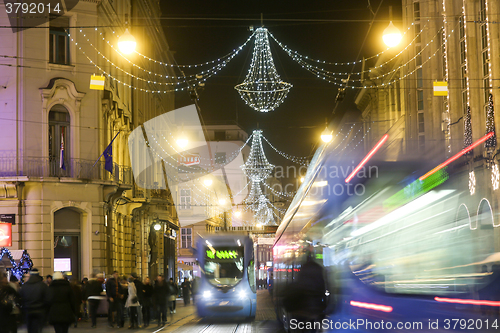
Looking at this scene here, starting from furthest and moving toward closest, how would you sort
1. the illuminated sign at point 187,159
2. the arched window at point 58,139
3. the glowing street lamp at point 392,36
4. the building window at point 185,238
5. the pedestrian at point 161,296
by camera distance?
the building window at point 185,238
the illuminated sign at point 187,159
the arched window at point 58,139
the pedestrian at point 161,296
the glowing street lamp at point 392,36

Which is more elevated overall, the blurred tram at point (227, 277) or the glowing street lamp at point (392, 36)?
the glowing street lamp at point (392, 36)

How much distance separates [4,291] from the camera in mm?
11438

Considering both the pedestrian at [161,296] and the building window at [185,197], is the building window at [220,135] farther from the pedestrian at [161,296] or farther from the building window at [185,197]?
the pedestrian at [161,296]

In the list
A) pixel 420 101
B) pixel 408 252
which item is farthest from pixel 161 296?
pixel 420 101

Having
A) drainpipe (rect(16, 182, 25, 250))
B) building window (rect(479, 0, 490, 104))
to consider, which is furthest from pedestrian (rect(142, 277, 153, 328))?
building window (rect(479, 0, 490, 104))

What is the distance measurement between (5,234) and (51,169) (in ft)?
11.3

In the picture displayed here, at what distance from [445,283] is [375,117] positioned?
46.1 metres

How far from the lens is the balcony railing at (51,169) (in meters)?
26.5

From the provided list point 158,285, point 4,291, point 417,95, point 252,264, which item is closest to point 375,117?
point 417,95

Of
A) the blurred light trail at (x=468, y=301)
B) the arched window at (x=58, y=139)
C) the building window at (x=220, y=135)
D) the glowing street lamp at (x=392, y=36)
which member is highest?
the building window at (x=220, y=135)

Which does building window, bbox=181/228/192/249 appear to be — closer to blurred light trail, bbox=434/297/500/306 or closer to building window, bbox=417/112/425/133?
building window, bbox=417/112/425/133

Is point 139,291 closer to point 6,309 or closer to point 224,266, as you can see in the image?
point 224,266

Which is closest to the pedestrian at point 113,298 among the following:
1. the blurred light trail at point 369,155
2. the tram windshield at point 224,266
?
the tram windshield at point 224,266

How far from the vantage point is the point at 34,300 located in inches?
473
